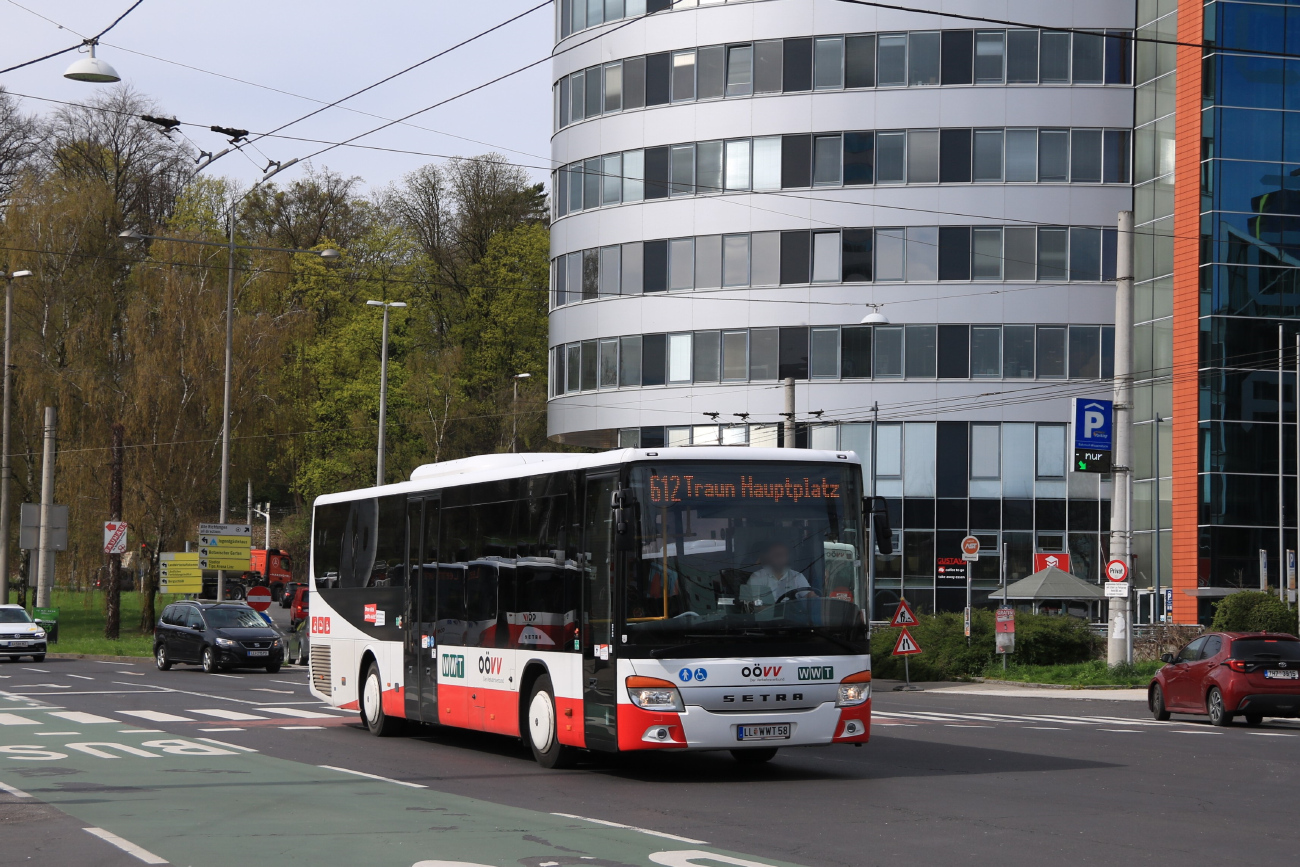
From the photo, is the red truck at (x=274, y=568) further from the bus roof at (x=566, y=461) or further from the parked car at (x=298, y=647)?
the bus roof at (x=566, y=461)

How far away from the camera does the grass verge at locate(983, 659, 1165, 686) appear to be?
111 feet

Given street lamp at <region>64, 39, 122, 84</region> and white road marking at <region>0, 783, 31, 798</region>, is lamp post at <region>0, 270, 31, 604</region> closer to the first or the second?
street lamp at <region>64, 39, 122, 84</region>

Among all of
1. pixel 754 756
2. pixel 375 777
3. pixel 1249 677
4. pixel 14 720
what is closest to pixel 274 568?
pixel 14 720

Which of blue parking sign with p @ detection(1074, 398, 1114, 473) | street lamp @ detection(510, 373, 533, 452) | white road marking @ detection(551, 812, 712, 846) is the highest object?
street lamp @ detection(510, 373, 533, 452)

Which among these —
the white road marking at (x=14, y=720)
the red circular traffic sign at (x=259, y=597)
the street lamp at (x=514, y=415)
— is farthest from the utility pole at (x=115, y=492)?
the white road marking at (x=14, y=720)

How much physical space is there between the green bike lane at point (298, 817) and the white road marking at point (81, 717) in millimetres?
4298

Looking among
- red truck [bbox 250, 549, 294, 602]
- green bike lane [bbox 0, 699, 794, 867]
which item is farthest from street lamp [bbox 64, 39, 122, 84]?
red truck [bbox 250, 549, 294, 602]

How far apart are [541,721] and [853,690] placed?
10.1 feet

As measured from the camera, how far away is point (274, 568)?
279 feet

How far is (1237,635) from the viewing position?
2370 centimetres

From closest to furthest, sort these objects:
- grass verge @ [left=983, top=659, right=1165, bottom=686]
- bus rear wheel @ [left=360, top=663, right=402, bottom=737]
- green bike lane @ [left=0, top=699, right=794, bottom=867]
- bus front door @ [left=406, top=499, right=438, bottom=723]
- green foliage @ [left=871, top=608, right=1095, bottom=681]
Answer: green bike lane @ [left=0, top=699, right=794, bottom=867] → bus front door @ [left=406, top=499, right=438, bottom=723] → bus rear wheel @ [left=360, top=663, right=402, bottom=737] → grass verge @ [left=983, top=659, right=1165, bottom=686] → green foliage @ [left=871, top=608, right=1095, bottom=681]

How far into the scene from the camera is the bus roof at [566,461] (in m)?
15.1

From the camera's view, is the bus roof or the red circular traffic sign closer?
the bus roof

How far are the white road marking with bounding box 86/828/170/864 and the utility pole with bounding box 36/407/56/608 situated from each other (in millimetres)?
41994
